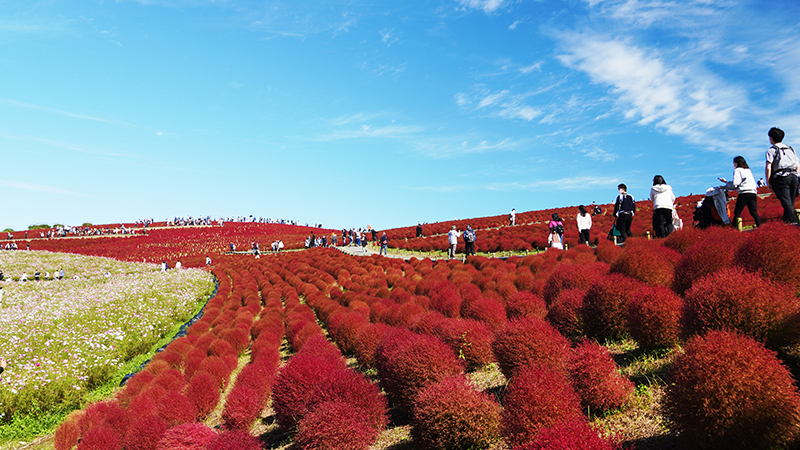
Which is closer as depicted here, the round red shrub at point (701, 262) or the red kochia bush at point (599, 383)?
the red kochia bush at point (599, 383)

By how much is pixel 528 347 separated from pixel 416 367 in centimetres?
156

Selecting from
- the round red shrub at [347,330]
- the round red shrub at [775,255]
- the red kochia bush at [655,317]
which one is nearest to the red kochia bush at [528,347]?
the red kochia bush at [655,317]

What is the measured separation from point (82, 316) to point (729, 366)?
21545 millimetres

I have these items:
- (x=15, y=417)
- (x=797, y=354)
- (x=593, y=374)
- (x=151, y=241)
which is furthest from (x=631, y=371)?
(x=151, y=241)

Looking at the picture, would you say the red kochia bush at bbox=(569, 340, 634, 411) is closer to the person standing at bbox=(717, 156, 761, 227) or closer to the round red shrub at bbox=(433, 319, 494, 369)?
the round red shrub at bbox=(433, 319, 494, 369)

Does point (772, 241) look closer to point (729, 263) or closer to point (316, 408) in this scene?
point (729, 263)

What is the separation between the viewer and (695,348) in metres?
3.59

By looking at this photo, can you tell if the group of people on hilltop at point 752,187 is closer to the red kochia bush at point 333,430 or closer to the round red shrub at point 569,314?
the round red shrub at point 569,314

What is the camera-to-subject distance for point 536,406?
3.86 metres

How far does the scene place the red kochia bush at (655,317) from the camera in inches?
210

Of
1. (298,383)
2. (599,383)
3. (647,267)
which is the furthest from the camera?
(647,267)

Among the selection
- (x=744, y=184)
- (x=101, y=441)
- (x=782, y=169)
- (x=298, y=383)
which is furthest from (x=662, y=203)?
(x=101, y=441)

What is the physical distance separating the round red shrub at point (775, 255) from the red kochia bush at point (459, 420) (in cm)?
356

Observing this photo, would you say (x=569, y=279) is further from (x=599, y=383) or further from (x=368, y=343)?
(x=368, y=343)
